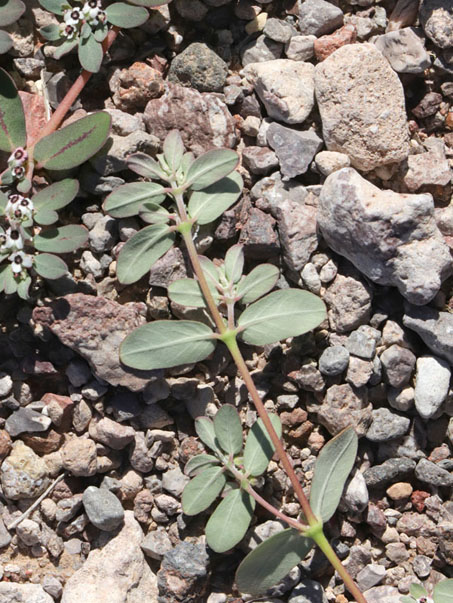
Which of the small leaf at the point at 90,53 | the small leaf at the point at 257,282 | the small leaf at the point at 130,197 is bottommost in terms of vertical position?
the small leaf at the point at 257,282

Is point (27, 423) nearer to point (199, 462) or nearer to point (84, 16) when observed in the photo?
point (199, 462)

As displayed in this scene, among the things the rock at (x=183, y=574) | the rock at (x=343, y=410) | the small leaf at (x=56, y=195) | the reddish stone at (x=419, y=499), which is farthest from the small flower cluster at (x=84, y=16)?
the reddish stone at (x=419, y=499)

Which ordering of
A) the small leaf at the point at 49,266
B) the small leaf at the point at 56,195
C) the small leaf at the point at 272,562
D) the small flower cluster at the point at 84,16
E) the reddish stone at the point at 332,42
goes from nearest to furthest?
the small leaf at the point at 272,562, the small leaf at the point at 49,266, the small leaf at the point at 56,195, the small flower cluster at the point at 84,16, the reddish stone at the point at 332,42

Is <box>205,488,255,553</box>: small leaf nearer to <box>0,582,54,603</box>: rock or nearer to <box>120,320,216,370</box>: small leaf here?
<box>120,320,216,370</box>: small leaf

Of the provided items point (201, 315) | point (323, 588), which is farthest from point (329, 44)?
point (323, 588)

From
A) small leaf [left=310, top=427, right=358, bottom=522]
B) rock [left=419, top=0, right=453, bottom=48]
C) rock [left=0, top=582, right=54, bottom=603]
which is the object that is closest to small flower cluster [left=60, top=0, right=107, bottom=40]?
rock [left=419, top=0, right=453, bottom=48]

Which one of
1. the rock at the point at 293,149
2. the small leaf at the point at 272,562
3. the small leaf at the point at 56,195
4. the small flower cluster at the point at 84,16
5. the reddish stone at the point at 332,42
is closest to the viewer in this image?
the small leaf at the point at 272,562

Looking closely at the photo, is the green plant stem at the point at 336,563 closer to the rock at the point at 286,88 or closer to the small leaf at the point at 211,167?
the small leaf at the point at 211,167
